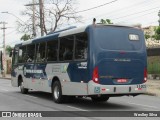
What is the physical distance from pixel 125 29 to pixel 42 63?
5072mm

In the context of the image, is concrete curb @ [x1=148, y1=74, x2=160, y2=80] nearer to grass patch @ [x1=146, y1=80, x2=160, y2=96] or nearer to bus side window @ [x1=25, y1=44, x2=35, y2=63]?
grass patch @ [x1=146, y1=80, x2=160, y2=96]

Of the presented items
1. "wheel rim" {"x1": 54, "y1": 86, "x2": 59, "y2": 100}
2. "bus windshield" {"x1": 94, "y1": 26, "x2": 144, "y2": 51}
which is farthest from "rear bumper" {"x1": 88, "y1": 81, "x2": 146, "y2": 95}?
"wheel rim" {"x1": 54, "y1": 86, "x2": 59, "y2": 100}

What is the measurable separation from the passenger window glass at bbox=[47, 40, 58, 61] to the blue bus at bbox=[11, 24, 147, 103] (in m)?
0.08

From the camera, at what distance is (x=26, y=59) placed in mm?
21266

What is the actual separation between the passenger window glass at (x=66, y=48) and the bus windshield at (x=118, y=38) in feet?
4.88

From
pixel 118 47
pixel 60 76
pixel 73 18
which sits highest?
pixel 73 18

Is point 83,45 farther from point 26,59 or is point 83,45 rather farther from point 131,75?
point 26,59

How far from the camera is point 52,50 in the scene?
17656 millimetres

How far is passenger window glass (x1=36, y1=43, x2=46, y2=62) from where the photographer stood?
18722 mm

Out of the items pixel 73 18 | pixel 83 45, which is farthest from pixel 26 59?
pixel 73 18

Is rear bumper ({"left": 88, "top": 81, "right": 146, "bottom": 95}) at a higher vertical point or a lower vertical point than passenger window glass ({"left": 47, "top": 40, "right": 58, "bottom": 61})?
lower

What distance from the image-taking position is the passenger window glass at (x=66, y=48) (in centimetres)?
1592

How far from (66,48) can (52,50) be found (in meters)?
1.52

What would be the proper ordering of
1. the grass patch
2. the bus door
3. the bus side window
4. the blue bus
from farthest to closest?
the grass patch, the bus side window, the bus door, the blue bus
